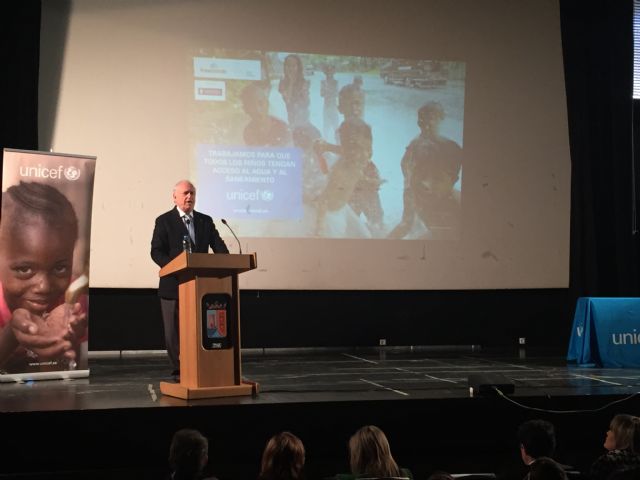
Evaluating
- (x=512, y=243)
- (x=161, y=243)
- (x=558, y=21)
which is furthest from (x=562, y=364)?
(x=558, y=21)

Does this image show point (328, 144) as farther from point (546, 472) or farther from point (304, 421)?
point (546, 472)

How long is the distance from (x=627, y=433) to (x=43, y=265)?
12.6 feet

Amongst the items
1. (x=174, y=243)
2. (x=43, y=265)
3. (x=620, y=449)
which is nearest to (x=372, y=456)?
(x=620, y=449)

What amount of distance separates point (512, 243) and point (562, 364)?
6.98 ft

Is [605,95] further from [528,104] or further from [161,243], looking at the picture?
[161,243]

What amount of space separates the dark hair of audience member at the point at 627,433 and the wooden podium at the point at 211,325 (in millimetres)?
1971

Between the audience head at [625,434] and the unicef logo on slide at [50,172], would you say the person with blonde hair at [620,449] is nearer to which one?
the audience head at [625,434]

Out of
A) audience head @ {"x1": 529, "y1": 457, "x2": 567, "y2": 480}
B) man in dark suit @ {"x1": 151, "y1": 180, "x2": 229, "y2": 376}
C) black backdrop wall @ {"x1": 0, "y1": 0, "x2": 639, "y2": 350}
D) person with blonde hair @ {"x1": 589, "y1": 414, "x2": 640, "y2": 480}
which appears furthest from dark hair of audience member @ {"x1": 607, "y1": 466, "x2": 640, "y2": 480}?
black backdrop wall @ {"x1": 0, "y1": 0, "x2": 639, "y2": 350}

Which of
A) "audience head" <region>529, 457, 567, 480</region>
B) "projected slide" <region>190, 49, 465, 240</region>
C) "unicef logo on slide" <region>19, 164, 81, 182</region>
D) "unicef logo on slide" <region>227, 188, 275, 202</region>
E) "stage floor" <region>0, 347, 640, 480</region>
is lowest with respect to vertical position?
"stage floor" <region>0, 347, 640, 480</region>

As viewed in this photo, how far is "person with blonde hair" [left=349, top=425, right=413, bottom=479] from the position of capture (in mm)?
2547

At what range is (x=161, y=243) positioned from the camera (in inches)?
214

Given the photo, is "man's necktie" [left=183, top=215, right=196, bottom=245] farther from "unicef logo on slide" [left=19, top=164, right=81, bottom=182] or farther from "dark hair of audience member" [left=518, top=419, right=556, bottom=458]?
"dark hair of audience member" [left=518, top=419, right=556, bottom=458]

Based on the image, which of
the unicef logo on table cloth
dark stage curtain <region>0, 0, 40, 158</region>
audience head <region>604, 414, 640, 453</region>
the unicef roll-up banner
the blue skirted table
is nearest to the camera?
audience head <region>604, 414, 640, 453</region>

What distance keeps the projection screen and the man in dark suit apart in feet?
6.25
